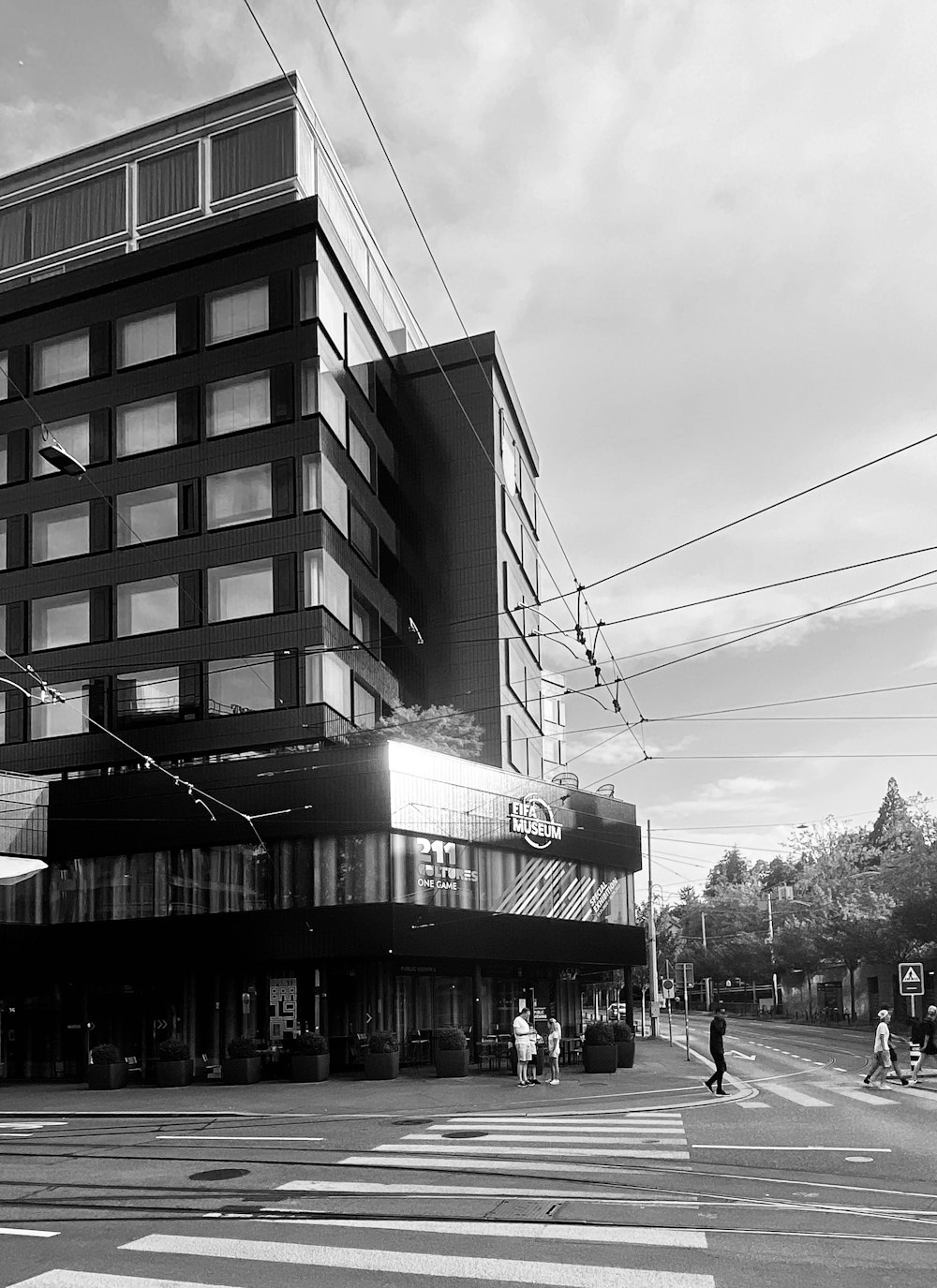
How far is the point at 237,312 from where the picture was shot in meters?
43.2

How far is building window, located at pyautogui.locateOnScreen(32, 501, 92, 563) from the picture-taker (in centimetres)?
4353

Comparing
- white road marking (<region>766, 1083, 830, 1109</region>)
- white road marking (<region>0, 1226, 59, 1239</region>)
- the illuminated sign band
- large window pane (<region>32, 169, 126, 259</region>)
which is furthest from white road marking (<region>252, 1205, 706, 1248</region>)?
large window pane (<region>32, 169, 126, 259</region>)

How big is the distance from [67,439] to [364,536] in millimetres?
11208

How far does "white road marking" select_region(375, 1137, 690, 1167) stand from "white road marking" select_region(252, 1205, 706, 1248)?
14.6ft

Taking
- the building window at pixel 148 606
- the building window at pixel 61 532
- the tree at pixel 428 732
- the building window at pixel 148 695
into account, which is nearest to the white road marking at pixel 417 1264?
the tree at pixel 428 732

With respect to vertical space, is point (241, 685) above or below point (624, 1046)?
above

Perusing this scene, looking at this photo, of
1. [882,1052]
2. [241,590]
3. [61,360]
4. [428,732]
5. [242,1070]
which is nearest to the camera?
[882,1052]

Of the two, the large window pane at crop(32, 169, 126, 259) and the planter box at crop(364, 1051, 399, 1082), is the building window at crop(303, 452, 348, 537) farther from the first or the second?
the planter box at crop(364, 1051, 399, 1082)

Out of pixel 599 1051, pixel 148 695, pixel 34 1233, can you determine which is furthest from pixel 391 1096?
pixel 148 695

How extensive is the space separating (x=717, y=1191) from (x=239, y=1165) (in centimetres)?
643

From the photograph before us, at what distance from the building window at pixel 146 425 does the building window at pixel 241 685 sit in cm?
846

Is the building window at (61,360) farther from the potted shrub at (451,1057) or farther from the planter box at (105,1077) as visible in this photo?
the potted shrub at (451,1057)

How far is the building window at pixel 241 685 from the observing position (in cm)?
3953

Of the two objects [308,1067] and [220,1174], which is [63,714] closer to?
[308,1067]
